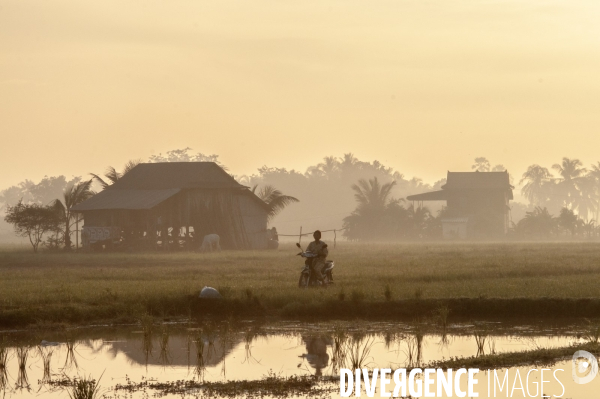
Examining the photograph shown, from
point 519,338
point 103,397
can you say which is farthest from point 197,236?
point 103,397

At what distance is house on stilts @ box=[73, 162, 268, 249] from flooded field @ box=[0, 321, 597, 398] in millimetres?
29474

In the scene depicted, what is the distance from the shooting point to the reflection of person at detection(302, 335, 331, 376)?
41.3 ft

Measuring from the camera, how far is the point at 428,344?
14266mm

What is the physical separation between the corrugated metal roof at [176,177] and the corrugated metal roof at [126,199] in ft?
2.36

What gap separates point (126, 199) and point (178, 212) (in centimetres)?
323

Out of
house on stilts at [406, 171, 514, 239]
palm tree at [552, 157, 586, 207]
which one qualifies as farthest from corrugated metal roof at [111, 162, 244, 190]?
palm tree at [552, 157, 586, 207]

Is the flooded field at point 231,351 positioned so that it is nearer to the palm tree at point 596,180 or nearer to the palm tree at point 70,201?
the palm tree at point 70,201

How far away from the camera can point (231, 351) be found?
13.8 metres

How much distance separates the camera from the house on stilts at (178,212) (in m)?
45.5

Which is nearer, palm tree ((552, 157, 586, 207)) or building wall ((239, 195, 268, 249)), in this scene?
building wall ((239, 195, 268, 249))

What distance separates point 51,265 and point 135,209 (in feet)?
41.8

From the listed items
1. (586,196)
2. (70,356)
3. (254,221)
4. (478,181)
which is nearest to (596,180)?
(586,196)

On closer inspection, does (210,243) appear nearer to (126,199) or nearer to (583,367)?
(126,199)

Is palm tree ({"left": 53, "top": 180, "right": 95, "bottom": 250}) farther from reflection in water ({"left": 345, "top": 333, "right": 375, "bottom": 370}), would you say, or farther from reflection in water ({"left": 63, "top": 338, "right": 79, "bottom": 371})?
reflection in water ({"left": 345, "top": 333, "right": 375, "bottom": 370})
